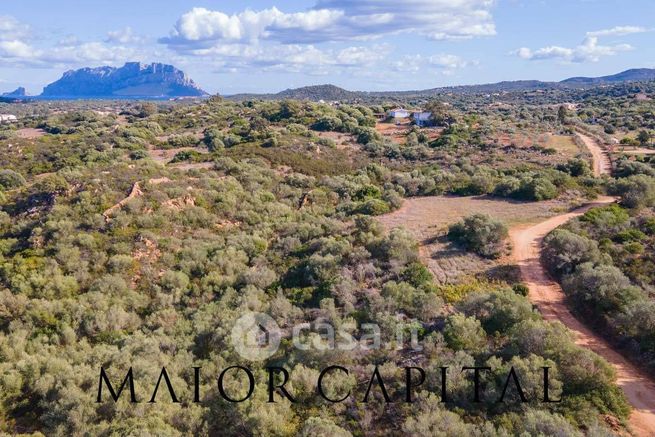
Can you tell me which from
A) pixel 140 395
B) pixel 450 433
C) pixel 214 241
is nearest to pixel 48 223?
pixel 214 241

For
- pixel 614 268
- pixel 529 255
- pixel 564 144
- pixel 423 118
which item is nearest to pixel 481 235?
pixel 529 255

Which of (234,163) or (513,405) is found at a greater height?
(234,163)

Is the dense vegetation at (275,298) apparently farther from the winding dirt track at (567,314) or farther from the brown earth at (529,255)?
A: the brown earth at (529,255)

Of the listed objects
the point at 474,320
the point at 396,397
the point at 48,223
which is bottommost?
the point at 396,397

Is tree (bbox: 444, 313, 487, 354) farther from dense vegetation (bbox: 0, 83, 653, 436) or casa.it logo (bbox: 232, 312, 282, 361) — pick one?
casa.it logo (bbox: 232, 312, 282, 361)

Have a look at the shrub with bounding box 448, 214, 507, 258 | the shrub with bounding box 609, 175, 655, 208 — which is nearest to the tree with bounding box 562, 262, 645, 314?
the shrub with bounding box 448, 214, 507, 258

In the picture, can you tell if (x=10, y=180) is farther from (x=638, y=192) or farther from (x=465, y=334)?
(x=638, y=192)

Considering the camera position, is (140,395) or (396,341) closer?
(140,395)

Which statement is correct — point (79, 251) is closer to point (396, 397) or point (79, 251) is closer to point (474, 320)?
point (396, 397)

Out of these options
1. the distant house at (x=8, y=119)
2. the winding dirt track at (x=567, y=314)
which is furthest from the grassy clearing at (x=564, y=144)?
the distant house at (x=8, y=119)
